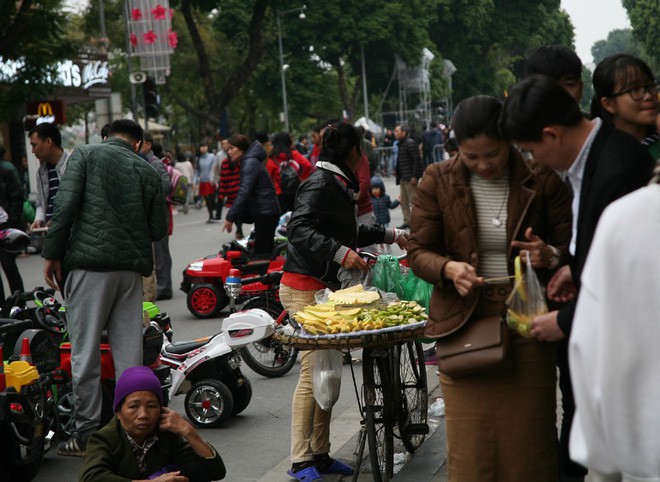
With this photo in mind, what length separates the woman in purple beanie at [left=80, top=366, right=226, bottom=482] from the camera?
4.71 metres

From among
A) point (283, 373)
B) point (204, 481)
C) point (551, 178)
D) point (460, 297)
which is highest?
point (551, 178)

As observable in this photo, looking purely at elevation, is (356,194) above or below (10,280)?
above

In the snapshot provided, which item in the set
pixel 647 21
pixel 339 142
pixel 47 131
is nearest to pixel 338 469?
pixel 339 142

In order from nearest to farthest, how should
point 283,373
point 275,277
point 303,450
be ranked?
point 303,450
point 283,373
point 275,277

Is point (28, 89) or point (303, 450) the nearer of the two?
point (303, 450)

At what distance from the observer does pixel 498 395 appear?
4211mm

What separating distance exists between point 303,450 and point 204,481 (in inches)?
49.8

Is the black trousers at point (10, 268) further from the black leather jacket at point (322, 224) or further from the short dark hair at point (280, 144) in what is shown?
the black leather jacket at point (322, 224)

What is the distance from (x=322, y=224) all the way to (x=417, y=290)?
0.60 m

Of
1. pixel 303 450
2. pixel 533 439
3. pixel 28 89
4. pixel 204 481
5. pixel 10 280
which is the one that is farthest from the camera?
pixel 28 89

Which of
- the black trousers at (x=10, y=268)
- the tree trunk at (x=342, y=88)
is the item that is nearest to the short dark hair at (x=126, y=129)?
the black trousers at (x=10, y=268)

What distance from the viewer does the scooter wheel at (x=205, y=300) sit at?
12328 mm

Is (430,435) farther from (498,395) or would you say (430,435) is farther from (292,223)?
(498,395)

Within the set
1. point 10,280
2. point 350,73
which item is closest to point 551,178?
point 10,280
